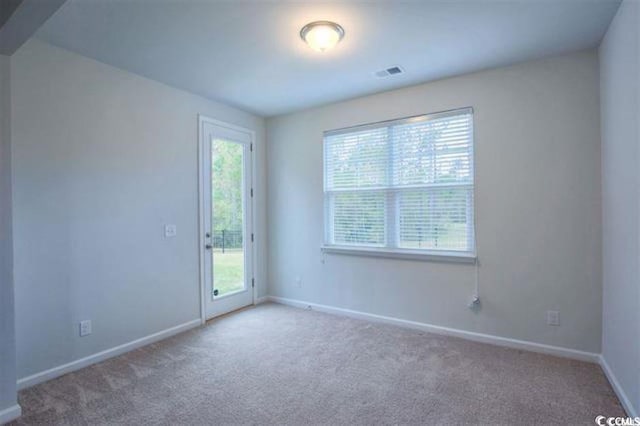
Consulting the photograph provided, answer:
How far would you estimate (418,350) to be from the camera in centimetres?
304

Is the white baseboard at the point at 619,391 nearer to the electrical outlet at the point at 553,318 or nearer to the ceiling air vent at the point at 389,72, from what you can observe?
the electrical outlet at the point at 553,318

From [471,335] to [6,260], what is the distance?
376 cm

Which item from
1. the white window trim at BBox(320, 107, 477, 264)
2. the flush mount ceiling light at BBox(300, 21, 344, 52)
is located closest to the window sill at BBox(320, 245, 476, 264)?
the white window trim at BBox(320, 107, 477, 264)

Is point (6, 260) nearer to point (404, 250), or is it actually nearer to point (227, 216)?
point (227, 216)

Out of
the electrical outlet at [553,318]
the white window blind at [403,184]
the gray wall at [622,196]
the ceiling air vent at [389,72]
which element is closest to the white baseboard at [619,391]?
the gray wall at [622,196]

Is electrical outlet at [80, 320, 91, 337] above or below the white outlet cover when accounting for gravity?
below

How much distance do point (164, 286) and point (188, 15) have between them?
99.1 inches

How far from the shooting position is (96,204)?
289 centimetres

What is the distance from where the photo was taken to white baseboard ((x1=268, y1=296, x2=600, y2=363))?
282 cm

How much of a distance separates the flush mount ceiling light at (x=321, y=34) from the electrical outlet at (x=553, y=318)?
115 inches

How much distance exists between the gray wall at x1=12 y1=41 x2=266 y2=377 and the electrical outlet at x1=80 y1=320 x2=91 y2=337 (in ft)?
0.15

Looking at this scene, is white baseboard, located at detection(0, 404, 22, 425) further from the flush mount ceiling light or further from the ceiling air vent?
the ceiling air vent

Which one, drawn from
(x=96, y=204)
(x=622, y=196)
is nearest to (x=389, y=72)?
(x=622, y=196)

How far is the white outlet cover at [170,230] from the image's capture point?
3455 mm
